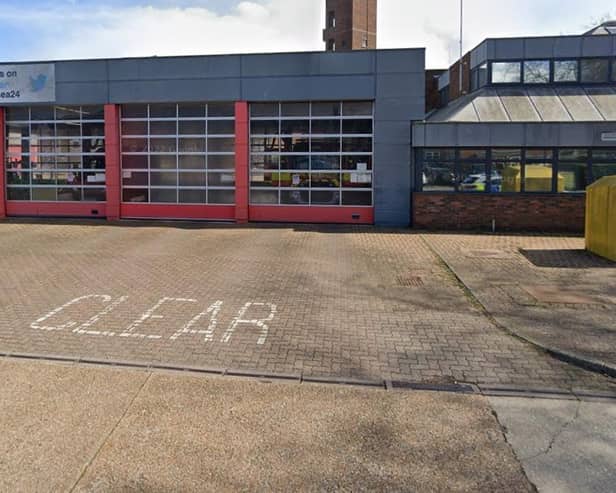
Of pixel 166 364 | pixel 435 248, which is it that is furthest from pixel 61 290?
pixel 435 248

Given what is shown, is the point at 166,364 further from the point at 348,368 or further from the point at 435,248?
the point at 435,248

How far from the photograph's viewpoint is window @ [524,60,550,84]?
1692cm

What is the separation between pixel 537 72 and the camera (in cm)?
1695

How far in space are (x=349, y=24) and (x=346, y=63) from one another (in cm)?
3626

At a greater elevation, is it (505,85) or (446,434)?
(505,85)

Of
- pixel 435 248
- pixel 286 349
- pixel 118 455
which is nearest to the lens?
pixel 118 455

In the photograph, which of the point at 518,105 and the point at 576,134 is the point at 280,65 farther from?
the point at 576,134

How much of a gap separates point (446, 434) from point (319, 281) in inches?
195

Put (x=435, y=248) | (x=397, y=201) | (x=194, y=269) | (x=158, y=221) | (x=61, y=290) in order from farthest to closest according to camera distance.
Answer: (x=158, y=221) → (x=397, y=201) → (x=435, y=248) → (x=194, y=269) → (x=61, y=290)

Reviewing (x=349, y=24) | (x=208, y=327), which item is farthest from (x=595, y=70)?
(x=349, y=24)

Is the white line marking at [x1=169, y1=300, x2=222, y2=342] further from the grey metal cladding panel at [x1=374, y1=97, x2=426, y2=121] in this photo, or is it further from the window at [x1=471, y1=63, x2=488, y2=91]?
the window at [x1=471, y1=63, x2=488, y2=91]

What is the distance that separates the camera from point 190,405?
4.05 metres

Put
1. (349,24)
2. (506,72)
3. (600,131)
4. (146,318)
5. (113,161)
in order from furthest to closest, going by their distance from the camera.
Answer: (349,24)
(506,72)
(113,161)
(600,131)
(146,318)

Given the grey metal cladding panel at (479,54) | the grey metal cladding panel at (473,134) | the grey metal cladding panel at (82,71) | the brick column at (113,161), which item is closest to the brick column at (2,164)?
the grey metal cladding panel at (82,71)
